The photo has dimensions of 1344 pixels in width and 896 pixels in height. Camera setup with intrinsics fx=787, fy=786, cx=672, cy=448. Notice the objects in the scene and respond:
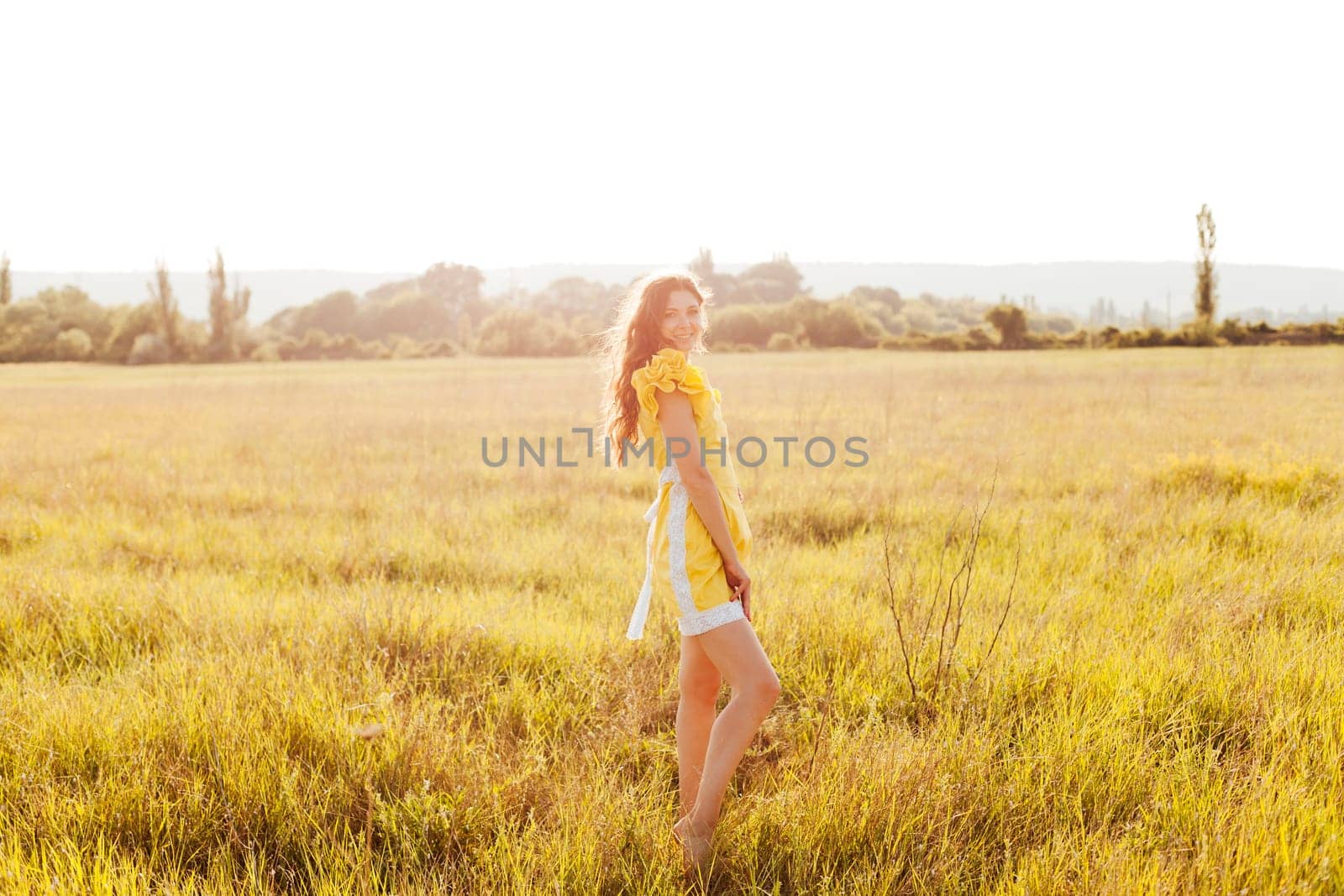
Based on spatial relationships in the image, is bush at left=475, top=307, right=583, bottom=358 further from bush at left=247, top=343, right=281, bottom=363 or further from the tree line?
bush at left=247, top=343, right=281, bottom=363

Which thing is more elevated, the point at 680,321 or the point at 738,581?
the point at 680,321

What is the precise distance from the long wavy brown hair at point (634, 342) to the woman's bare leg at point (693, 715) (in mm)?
793

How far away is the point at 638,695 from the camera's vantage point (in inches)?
138

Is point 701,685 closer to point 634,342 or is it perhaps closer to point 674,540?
point 674,540

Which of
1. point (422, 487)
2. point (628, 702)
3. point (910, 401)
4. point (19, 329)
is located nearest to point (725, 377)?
point (910, 401)

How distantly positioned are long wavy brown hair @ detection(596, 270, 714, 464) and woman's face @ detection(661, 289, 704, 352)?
2 centimetres

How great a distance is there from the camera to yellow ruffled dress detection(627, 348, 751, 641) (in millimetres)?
2484

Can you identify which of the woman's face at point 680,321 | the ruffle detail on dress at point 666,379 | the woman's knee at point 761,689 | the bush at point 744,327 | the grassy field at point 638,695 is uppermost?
the bush at point 744,327

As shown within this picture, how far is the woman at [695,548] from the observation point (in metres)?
2.46

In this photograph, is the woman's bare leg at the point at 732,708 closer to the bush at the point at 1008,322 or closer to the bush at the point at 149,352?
the bush at the point at 1008,322

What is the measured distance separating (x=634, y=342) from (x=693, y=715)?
132 centimetres

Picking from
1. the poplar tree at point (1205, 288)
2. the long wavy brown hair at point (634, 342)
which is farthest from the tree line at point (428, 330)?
the long wavy brown hair at point (634, 342)

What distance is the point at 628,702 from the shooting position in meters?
3.46

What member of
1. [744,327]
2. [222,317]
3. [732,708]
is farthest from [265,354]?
[732,708]
